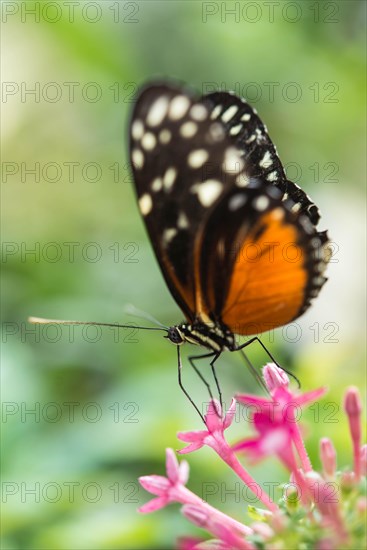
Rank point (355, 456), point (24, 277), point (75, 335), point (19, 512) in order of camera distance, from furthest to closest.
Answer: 1. point (24, 277)
2. point (75, 335)
3. point (19, 512)
4. point (355, 456)

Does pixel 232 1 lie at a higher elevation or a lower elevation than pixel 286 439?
higher

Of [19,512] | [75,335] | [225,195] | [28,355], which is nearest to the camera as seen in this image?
[225,195]

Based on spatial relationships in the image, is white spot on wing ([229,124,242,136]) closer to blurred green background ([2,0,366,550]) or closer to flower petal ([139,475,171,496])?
flower petal ([139,475,171,496])

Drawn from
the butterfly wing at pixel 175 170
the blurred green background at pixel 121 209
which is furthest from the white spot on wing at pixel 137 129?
the blurred green background at pixel 121 209

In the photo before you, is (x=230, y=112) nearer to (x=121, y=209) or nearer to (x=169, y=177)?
(x=169, y=177)

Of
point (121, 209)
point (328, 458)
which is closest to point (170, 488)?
point (328, 458)

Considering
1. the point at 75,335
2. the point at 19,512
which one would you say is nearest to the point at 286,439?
the point at 19,512

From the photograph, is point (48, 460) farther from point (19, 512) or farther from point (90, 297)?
point (90, 297)

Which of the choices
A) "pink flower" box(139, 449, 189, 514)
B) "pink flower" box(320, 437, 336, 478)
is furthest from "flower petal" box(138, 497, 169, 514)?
"pink flower" box(320, 437, 336, 478)
